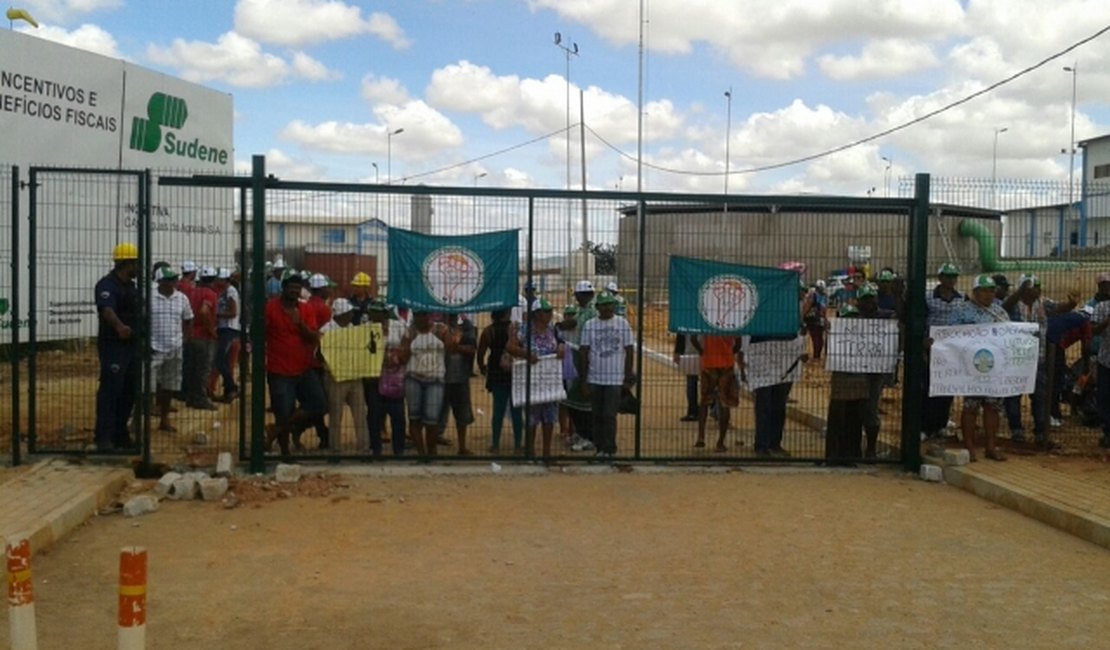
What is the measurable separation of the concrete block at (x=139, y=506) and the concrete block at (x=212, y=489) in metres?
0.38

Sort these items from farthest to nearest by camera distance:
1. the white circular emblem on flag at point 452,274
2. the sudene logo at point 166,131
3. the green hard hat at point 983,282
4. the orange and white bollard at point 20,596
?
1. the sudene logo at point 166,131
2. the green hard hat at point 983,282
3. the white circular emblem on flag at point 452,274
4. the orange and white bollard at point 20,596

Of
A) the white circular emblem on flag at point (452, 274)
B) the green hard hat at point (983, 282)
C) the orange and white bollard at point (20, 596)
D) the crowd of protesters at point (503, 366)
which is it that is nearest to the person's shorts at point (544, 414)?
the crowd of protesters at point (503, 366)

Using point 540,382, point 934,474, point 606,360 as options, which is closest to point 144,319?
point 540,382

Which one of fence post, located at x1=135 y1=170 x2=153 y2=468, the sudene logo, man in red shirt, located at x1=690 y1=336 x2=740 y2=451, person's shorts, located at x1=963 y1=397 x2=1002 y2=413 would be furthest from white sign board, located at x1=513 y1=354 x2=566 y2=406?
the sudene logo

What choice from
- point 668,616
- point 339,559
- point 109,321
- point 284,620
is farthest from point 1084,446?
point 109,321

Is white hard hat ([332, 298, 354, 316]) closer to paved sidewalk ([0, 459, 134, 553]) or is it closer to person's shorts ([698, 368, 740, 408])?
paved sidewalk ([0, 459, 134, 553])

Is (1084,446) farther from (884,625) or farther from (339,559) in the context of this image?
(339,559)

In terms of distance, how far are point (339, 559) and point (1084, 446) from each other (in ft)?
26.4

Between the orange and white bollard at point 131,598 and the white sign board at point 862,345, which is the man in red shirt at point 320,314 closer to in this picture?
the white sign board at point 862,345

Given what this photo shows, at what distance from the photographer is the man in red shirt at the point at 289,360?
9008 millimetres

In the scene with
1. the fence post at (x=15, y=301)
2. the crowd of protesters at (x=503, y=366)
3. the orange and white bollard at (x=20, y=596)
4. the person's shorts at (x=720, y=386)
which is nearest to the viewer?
the orange and white bollard at (x=20, y=596)

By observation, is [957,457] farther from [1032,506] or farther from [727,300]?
[727,300]

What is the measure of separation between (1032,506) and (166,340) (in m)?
8.13

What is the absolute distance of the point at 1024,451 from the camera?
1020 cm
